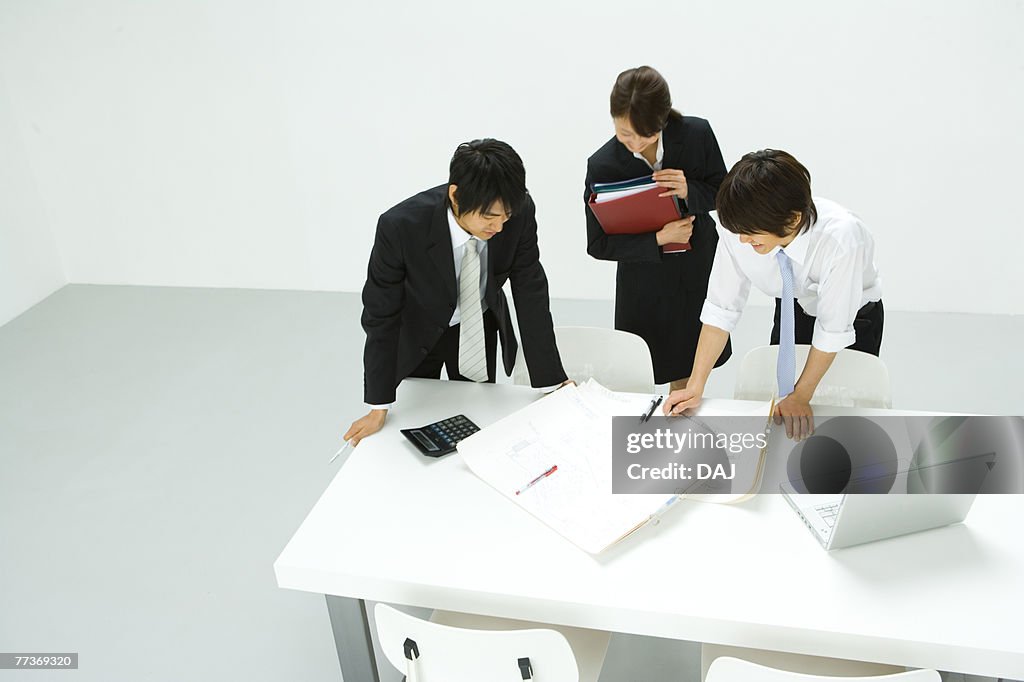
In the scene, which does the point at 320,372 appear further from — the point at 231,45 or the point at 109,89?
the point at 109,89

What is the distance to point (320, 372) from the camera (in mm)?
3914

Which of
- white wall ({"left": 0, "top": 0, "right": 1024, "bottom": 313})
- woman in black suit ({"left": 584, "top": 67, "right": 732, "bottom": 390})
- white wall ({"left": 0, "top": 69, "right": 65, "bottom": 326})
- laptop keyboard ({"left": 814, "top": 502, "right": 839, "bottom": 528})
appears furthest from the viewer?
white wall ({"left": 0, "top": 69, "right": 65, "bottom": 326})

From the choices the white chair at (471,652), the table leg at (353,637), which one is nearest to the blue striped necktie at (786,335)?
the white chair at (471,652)

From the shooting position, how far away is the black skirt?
8.63ft

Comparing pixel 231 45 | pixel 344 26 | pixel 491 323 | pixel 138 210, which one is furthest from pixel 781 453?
pixel 138 210

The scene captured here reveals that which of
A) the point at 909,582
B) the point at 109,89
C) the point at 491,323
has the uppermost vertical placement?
the point at 109,89

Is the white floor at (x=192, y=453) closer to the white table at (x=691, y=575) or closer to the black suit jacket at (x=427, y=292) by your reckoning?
the white table at (x=691, y=575)

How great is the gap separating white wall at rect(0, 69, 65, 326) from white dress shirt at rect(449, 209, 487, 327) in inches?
147

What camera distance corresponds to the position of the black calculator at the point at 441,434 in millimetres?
2000

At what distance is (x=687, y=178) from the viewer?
252 centimetres

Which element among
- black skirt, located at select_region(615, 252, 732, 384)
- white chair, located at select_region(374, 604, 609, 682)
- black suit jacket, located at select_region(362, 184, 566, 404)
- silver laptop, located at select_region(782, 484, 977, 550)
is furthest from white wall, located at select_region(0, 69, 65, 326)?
silver laptop, located at select_region(782, 484, 977, 550)

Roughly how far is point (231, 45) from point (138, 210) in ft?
4.09

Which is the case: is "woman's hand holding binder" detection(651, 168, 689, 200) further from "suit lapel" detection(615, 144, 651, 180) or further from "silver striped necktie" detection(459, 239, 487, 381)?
"silver striped necktie" detection(459, 239, 487, 381)

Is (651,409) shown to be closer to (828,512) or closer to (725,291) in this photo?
(725,291)
